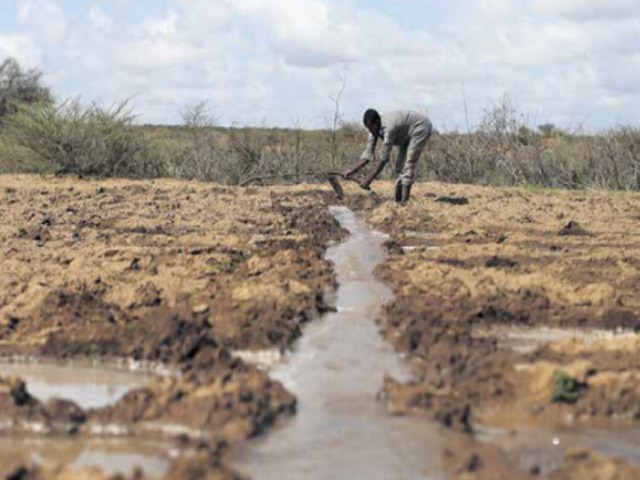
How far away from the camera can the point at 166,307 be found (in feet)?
25.9

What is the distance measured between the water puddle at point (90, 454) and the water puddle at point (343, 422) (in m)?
0.41

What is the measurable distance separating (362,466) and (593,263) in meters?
6.24

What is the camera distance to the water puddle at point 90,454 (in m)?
4.76

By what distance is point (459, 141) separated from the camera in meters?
25.0

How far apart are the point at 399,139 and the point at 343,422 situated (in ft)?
33.4

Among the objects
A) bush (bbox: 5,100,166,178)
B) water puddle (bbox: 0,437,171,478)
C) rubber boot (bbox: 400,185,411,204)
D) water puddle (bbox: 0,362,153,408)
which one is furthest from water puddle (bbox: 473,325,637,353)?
bush (bbox: 5,100,166,178)

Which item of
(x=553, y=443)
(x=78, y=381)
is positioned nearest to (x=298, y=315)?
(x=78, y=381)

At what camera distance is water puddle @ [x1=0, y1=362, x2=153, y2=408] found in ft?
20.0

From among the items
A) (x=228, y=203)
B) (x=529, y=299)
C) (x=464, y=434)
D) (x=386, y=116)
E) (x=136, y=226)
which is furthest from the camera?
(x=228, y=203)

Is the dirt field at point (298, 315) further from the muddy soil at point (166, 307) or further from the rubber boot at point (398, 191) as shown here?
the rubber boot at point (398, 191)

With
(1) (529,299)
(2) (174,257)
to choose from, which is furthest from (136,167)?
(1) (529,299)

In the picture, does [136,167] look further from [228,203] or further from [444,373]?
[444,373]

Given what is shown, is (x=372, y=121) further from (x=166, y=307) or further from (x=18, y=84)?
(x=18, y=84)

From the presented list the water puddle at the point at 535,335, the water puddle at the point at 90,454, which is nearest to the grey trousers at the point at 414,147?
the water puddle at the point at 535,335
